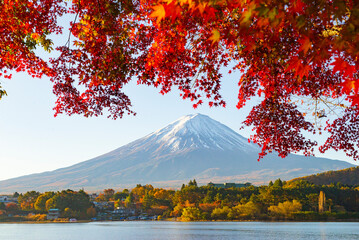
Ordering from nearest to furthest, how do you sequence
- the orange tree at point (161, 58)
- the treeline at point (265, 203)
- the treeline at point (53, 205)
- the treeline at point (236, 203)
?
the orange tree at point (161, 58), the treeline at point (265, 203), the treeline at point (236, 203), the treeline at point (53, 205)

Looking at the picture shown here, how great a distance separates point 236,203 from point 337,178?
181 ft

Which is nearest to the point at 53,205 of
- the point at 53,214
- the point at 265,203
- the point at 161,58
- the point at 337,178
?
the point at 53,214

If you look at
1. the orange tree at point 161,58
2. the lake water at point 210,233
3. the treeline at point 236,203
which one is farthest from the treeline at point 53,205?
the orange tree at point 161,58

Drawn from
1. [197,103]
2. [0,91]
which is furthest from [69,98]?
[197,103]

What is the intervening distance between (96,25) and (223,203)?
287ft

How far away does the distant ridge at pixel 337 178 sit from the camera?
432 feet

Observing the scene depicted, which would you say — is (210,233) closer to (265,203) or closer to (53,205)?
(265,203)

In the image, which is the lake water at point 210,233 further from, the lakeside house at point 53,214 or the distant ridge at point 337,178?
the distant ridge at point 337,178

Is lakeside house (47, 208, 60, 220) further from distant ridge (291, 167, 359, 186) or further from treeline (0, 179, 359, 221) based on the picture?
distant ridge (291, 167, 359, 186)

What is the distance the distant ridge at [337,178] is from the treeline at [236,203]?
109 feet

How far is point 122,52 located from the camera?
24.5ft

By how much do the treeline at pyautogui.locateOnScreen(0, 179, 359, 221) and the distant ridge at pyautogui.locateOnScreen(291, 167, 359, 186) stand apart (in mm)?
33075

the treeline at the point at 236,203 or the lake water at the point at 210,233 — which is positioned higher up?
the treeline at the point at 236,203

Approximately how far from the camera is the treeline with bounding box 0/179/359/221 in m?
85.4
